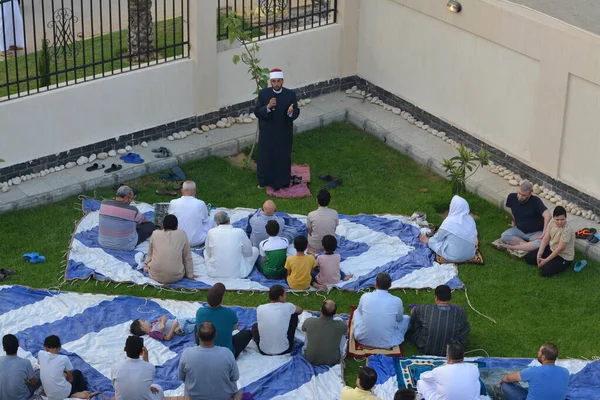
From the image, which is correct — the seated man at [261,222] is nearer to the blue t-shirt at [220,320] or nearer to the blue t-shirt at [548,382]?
the blue t-shirt at [220,320]

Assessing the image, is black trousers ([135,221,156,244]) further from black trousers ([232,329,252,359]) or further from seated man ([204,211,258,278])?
black trousers ([232,329,252,359])

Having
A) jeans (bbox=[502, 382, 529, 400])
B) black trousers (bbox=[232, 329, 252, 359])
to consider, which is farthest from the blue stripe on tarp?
jeans (bbox=[502, 382, 529, 400])

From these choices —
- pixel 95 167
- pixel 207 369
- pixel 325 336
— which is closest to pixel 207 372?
pixel 207 369

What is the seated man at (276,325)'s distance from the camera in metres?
11.4

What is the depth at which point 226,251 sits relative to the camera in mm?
12820

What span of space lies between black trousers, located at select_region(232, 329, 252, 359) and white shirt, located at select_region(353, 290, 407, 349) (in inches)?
46.2

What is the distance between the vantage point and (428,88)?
16.7 m

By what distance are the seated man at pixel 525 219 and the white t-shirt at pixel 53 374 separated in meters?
6.01

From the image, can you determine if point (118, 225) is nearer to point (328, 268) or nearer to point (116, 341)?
point (116, 341)

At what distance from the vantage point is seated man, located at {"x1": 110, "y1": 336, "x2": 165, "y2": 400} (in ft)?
33.3

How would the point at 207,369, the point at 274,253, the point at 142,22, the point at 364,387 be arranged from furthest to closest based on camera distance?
the point at 142,22 → the point at 274,253 → the point at 207,369 → the point at 364,387

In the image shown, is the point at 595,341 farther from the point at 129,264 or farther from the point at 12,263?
the point at 12,263

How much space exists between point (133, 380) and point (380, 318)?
2.85 meters

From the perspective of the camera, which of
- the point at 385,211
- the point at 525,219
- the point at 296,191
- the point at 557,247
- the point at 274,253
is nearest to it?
the point at 274,253
